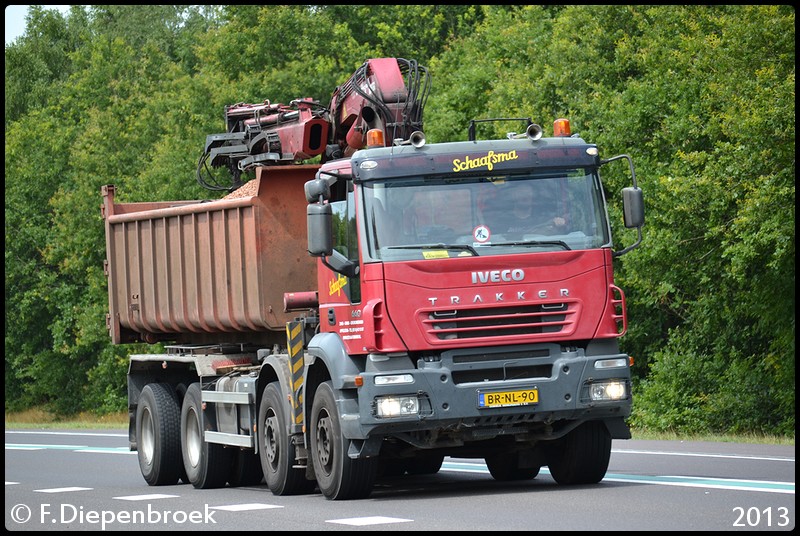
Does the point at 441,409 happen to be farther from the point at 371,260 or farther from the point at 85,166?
the point at 85,166

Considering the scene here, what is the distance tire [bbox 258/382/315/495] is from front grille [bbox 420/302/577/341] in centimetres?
235

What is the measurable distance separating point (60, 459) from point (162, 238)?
23.6 ft

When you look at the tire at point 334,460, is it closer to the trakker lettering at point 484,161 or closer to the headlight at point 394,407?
the headlight at point 394,407

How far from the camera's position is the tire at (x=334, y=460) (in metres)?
14.0

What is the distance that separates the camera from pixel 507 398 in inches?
539

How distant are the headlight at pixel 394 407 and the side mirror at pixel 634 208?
8.62 feet

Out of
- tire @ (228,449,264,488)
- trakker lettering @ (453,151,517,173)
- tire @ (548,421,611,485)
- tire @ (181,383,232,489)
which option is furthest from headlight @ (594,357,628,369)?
tire @ (181,383,232,489)

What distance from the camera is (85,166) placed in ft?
197

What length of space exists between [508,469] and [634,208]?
340 cm

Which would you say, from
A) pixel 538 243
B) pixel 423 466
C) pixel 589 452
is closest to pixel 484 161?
pixel 538 243

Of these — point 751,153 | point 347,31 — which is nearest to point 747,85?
point 751,153

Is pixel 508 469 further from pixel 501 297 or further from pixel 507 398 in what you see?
pixel 501 297

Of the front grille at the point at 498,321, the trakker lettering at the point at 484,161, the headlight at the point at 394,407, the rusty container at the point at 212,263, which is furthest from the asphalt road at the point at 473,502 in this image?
the trakker lettering at the point at 484,161

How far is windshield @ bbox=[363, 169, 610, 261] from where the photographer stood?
541 inches
